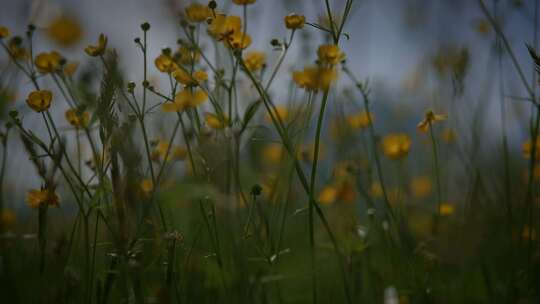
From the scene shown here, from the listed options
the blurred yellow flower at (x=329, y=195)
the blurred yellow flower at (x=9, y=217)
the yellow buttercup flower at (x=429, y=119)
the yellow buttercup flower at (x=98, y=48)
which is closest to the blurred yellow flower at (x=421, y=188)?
the blurred yellow flower at (x=329, y=195)

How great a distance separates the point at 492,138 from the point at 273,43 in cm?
118

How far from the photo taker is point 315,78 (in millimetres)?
1184

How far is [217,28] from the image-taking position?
48.4 inches

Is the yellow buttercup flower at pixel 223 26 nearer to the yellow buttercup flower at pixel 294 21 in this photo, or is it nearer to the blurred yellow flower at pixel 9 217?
the yellow buttercup flower at pixel 294 21

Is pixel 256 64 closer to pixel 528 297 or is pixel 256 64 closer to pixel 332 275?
pixel 332 275

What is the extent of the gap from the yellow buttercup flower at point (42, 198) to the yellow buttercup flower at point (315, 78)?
605 millimetres

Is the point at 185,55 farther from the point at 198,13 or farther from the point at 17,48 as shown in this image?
the point at 17,48

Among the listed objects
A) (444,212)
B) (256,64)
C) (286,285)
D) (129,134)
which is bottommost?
(286,285)

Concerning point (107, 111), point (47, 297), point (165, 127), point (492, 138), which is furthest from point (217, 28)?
point (492, 138)

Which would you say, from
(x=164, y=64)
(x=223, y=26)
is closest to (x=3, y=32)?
(x=164, y=64)

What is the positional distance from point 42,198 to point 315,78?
25.2 inches

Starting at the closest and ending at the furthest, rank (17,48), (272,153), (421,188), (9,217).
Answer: (17,48), (9,217), (272,153), (421,188)

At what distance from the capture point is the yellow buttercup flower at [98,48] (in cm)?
125

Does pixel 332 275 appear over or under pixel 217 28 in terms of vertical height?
under
